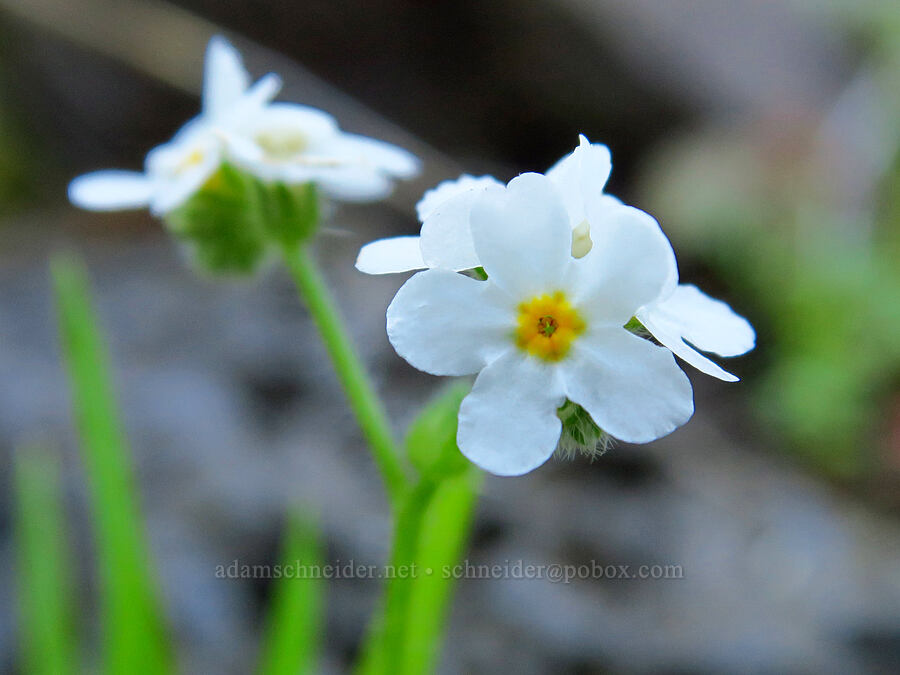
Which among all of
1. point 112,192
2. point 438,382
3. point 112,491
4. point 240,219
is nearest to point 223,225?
point 240,219

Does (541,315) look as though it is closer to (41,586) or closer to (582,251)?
(582,251)

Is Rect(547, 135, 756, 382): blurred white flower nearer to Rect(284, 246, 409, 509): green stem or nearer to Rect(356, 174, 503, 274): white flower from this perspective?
Rect(356, 174, 503, 274): white flower

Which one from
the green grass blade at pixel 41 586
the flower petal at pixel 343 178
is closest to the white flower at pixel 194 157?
the flower petal at pixel 343 178

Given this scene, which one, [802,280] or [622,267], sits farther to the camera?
[802,280]

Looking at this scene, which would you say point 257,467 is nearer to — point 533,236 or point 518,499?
point 518,499

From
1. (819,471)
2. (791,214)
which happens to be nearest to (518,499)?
(819,471)

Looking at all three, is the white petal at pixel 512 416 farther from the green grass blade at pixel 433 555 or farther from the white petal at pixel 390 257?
the green grass blade at pixel 433 555
